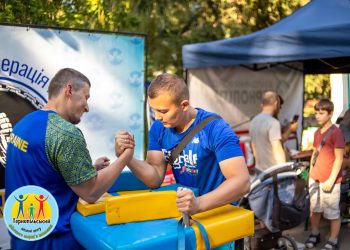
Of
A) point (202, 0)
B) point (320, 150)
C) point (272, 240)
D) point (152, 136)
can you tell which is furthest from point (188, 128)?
point (202, 0)

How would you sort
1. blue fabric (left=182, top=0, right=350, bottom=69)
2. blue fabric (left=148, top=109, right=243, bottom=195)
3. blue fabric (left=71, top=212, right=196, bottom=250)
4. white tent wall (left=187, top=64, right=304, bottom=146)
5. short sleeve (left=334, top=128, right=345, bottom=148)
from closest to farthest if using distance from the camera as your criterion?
blue fabric (left=71, top=212, right=196, bottom=250) → blue fabric (left=148, top=109, right=243, bottom=195) → short sleeve (left=334, top=128, right=345, bottom=148) → blue fabric (left=182, top=0, right=350, bottom=69) → white tent wall (left=187, top=64, right=304, bottom=146)

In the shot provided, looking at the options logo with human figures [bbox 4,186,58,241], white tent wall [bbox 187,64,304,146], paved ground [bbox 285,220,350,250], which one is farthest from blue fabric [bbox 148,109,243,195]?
white tent wall [bbox 187,64,304,146]

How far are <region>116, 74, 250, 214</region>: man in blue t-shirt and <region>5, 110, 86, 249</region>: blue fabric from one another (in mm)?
308

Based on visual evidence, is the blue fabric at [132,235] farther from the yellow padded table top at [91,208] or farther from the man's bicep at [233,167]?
the man's bicep at [233,167]

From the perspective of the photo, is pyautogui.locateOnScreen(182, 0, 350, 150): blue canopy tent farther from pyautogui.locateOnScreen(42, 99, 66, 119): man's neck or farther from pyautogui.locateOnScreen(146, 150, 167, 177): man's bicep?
pyautogui.locateOnScreen(42, 99, 66, 119): man's neck

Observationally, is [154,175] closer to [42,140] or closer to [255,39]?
[42,140]

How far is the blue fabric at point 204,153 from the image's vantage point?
1859 mm

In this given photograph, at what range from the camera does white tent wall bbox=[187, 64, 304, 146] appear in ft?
21.3

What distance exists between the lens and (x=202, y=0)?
12.2 meters

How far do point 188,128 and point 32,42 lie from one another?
1.88 metres

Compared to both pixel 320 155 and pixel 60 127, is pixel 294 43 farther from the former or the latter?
pixel 60 127

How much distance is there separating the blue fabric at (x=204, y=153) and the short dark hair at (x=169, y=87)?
0.19 m

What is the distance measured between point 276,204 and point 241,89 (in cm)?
350

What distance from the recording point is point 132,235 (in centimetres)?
149
